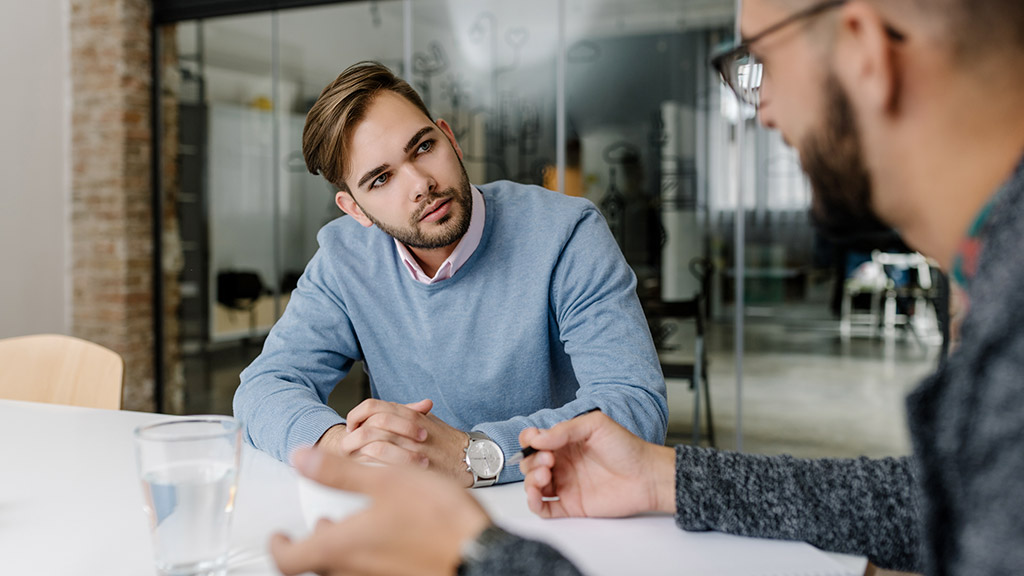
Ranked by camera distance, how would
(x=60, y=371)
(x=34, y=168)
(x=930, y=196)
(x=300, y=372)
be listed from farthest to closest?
(x=34, y=168), (x=60, y=371), (x=300, y=372), (x=930, y=196)

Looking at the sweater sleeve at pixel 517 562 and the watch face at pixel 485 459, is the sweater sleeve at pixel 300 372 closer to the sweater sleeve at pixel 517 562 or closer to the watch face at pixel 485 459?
the watch face at pixel 485 459

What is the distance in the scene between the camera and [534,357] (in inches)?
59.3

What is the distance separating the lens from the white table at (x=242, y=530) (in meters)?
0.78

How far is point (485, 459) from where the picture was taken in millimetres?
1071

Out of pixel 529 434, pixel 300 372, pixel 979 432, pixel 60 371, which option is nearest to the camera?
pixel 979 432

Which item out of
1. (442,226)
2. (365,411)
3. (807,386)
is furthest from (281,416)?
Answer: (807,386)

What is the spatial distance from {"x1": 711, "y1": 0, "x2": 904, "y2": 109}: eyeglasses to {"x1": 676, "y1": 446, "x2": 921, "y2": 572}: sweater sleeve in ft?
1.32

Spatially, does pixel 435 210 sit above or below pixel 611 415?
above

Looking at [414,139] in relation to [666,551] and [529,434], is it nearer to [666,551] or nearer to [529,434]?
[529,434]

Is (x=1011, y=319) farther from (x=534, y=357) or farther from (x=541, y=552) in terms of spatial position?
(x=534, y=357)

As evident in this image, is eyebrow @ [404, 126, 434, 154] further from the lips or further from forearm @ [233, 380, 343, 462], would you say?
forearm @ [233, 380, 343, 462]

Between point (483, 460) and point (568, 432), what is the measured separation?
7.7 inches

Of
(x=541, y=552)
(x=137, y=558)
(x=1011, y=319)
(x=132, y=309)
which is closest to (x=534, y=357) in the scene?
(x=137, y=558)

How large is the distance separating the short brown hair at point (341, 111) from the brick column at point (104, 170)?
299cm
